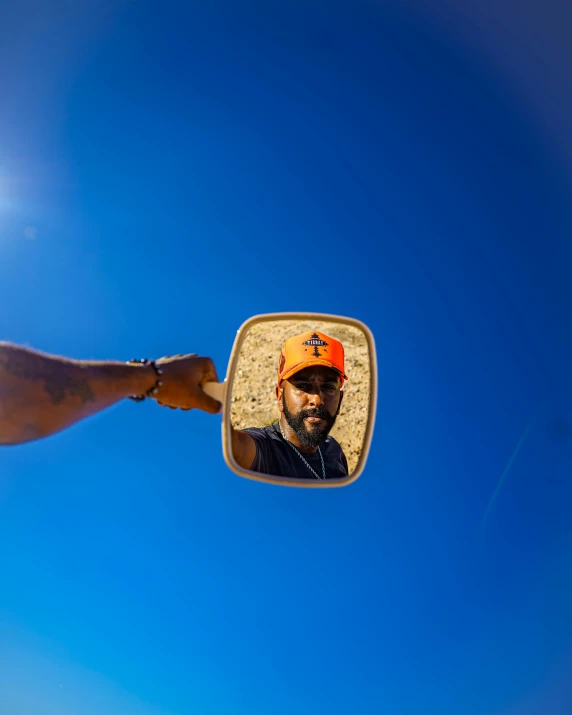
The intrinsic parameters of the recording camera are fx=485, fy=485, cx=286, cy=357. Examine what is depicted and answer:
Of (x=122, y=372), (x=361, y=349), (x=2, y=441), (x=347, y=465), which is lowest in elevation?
(x=2, y=441)

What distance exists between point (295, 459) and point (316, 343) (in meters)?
0.70

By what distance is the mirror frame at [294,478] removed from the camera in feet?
8.34

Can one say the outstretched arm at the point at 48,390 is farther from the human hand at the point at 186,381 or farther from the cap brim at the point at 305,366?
the cap brim at the point at 305,366

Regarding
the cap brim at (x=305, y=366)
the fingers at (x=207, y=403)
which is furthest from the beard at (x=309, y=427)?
the fingers at (x=207, y=403)

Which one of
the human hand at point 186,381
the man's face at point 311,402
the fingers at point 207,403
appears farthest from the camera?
the man's face at point 311,402

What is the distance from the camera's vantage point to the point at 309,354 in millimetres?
2842

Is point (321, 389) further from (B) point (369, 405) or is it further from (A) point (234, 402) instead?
(A) point (234, 402)

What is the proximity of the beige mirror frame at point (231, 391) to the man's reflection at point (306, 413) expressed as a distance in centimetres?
7

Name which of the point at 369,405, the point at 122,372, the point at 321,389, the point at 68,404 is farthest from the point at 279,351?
the point at 68,404

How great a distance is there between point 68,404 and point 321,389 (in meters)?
1.73

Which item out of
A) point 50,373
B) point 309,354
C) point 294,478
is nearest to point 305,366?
point 309,354

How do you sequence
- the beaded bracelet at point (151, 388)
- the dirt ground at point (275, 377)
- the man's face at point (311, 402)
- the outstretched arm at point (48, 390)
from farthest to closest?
1. the man's face at point (311, 402)
2. the dirt ground at point (275, 377)
3. the beaded bracelet at point (151, 388)
4. the outstretched arm at point (48, 390)

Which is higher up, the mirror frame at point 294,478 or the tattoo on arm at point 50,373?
the mirror frame at point 294,478

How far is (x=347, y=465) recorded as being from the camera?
2883 mm
